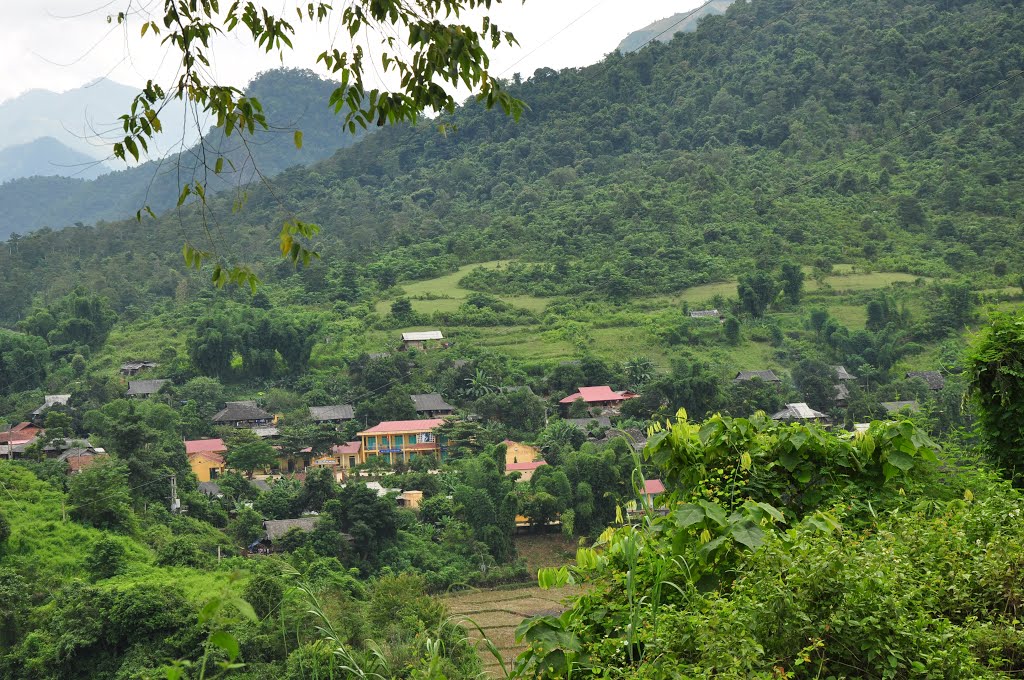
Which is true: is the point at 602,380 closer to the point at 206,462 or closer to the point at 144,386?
the point at 206,462

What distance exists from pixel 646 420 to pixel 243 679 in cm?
1481

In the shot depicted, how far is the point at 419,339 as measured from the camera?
28.1 meters

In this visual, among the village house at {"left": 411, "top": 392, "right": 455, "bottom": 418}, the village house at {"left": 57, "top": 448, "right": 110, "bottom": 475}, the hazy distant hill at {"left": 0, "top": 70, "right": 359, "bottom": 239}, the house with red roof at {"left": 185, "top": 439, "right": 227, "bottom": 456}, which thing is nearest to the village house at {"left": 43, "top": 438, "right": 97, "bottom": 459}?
the village house at {"left": 57, "top": 448, "right": 110, "bottom": 475}

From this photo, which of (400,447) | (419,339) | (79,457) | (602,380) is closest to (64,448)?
(79,457)

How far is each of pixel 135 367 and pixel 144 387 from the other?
1993mm

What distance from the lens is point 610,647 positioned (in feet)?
5.92

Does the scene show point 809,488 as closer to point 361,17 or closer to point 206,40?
point 361,17

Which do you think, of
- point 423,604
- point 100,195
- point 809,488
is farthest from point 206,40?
point 100,195

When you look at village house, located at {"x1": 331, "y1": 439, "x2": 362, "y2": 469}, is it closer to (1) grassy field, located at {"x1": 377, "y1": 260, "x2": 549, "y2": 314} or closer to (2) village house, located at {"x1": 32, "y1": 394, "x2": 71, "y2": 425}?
(2) village house, located at {"x1": 32, "y1": 394, "x2": 71, "y2": 425}

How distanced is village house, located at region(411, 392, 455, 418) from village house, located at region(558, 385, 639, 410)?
2.75m

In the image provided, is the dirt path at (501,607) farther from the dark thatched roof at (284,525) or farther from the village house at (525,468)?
the village house at (525,468)

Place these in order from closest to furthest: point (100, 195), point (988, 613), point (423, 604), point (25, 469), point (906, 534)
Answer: point (988, 613), point (906, 534), point (423, 604), point (25, 469), point (100, 195)

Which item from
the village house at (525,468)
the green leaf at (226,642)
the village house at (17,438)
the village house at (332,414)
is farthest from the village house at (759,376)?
the green leaf at (226,642)

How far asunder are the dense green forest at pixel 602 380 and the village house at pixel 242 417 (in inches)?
14.1
